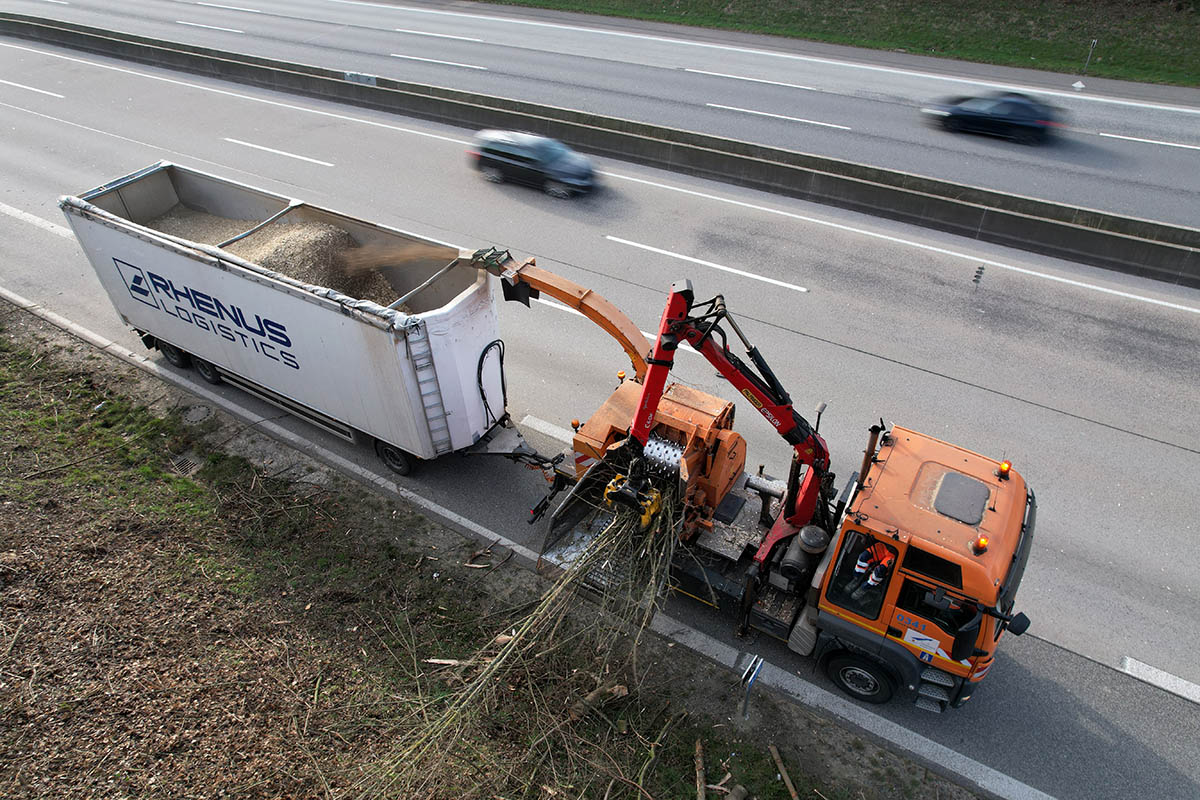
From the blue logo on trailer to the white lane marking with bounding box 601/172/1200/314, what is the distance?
39.2ft

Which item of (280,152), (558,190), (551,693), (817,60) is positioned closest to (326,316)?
(551,693)

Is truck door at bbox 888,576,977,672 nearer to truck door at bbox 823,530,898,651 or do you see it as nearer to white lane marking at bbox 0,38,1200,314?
truck door at bbox 823,530,898,651

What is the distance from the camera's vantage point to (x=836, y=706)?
8078mm

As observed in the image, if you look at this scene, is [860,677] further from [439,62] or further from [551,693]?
[439,62]

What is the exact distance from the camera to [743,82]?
2584cm

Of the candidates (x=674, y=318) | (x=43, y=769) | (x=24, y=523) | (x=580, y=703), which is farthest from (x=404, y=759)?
(x=24, y=523)

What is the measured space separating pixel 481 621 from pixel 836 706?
415 centimetres

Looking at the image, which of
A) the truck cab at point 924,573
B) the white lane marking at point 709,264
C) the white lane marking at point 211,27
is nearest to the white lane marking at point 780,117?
the white lane marking at point 709,264

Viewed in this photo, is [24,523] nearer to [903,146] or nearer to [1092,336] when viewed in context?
[1092,336]

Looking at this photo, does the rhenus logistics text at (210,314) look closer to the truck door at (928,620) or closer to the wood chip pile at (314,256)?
the wood chip pile at (314,256)

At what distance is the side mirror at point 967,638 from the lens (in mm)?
6746

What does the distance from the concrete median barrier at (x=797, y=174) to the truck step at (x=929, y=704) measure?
500 inches

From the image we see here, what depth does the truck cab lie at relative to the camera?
22.4 feet

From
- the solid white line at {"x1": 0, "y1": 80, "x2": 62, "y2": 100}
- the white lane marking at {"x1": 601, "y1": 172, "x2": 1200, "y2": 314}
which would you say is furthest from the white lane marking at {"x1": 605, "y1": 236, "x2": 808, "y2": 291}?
the solid white line at {"x1": 0, "y1": 80, "x2": 62, "y2": 100}
